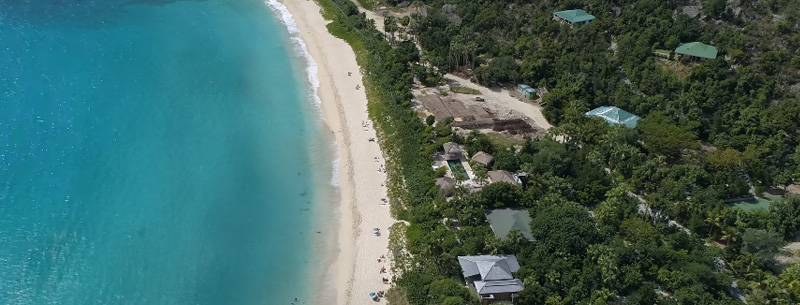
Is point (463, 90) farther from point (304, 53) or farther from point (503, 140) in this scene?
point (304, 53)

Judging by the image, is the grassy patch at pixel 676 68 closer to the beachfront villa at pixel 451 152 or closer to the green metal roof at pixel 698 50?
the green metal roof at pixel 698 50

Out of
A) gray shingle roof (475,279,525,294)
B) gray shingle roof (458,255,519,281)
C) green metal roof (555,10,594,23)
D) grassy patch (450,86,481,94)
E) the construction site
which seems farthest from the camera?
green metal roof (555,10,594,23)

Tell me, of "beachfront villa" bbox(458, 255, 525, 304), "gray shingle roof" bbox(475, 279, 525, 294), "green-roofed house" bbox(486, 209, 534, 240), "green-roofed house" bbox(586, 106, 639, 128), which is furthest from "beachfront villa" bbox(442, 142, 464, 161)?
"gray shingle roof" bbox(475, 279, 525, 294)

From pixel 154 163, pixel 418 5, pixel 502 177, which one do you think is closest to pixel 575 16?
pixel 418 5

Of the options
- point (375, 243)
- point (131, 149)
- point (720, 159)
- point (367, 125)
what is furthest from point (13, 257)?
point (720, 159)

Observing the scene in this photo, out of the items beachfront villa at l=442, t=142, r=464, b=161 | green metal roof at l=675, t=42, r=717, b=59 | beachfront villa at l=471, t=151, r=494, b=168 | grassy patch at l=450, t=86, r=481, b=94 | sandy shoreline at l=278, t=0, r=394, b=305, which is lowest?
sandy shoreline at l=278, t=0, r=394, b=305

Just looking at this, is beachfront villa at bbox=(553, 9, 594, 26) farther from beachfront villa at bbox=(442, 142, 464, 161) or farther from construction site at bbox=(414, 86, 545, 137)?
beachfront villa at bbox=(442, 142, 464, 161)

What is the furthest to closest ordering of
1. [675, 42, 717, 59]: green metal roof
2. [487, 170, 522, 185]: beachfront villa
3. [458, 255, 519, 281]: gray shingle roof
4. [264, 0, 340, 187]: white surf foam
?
[675, 42, 717, 59]: green metal roof → [264, 0, 340, 187]: white surf foam → [487, 170, 522, 185]: beachfront villa → [458, 255, 519, 281]: gray shingle roof
